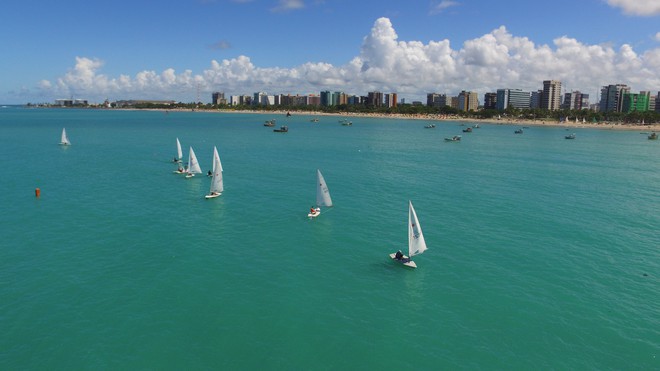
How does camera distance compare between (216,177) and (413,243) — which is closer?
(413,243)

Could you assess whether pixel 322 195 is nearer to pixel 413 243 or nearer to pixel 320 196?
pixel 320 196

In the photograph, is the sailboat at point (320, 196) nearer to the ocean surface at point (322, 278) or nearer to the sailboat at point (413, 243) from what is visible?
the ocean surface at point (322, 278)

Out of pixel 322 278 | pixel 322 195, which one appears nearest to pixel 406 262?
pixel 322 278

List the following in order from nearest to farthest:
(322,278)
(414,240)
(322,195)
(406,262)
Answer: (322,278) < (414,240) < (406,262) < (322,195)

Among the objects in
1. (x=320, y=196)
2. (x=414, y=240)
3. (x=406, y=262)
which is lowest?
(x=406, y=262)

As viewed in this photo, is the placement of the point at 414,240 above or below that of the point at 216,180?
below

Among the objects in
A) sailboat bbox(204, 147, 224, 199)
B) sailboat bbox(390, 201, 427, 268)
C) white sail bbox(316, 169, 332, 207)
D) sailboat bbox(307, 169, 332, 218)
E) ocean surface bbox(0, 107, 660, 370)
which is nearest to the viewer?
ocean surface bbox(0, 107, 660, 370)

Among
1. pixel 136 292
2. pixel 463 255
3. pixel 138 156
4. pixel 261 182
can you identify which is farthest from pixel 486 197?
pixel 138 156

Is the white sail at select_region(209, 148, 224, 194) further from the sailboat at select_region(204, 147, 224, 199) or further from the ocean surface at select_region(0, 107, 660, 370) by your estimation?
the ocean surface at select_region(0, 107, 660, 370)

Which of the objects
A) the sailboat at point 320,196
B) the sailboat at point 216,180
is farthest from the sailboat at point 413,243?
the sailboat at point 216,180

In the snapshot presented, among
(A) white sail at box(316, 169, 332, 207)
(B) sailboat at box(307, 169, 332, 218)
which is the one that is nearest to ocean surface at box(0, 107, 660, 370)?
(B) sailboat at box(307, 169, 332, 218)
